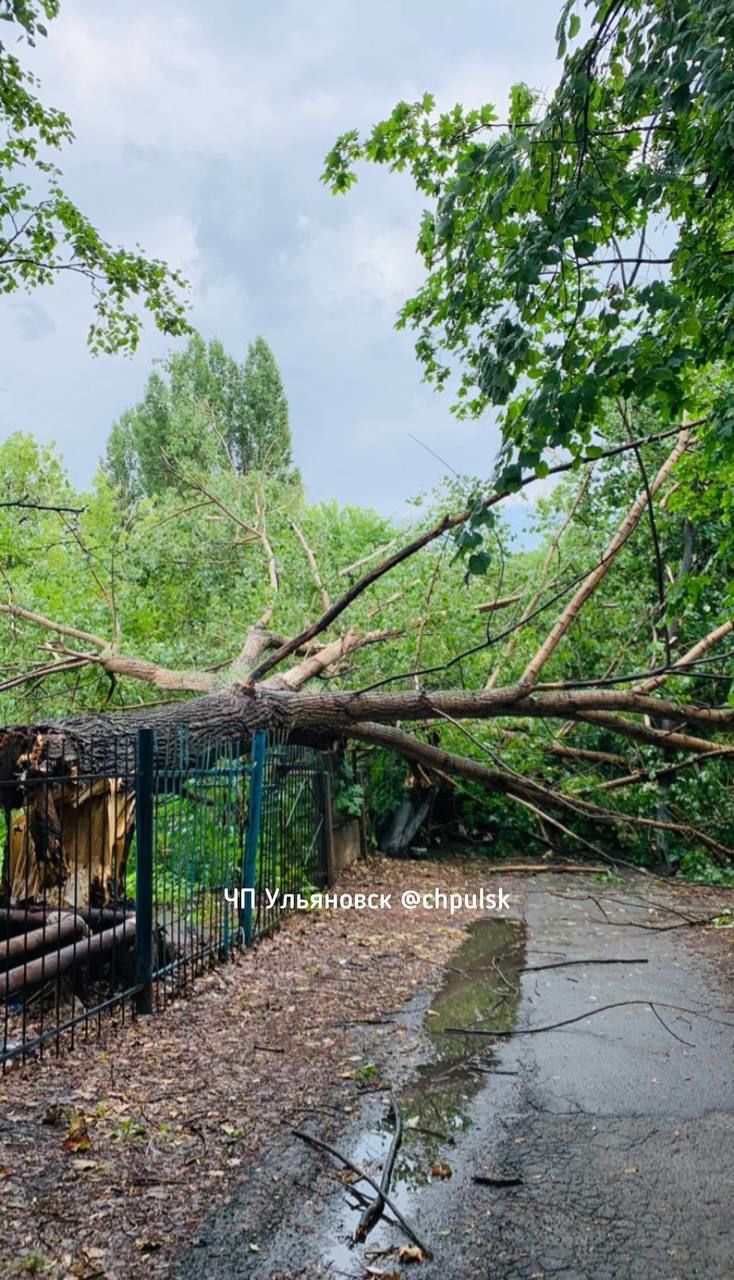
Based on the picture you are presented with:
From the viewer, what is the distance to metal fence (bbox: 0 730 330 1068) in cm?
524

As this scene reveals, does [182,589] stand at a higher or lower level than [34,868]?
higher

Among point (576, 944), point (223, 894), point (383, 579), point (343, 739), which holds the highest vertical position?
point (383, 579)

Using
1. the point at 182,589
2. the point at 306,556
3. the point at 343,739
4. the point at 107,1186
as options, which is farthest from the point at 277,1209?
the point at 182,589

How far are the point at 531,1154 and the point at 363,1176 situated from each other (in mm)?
795

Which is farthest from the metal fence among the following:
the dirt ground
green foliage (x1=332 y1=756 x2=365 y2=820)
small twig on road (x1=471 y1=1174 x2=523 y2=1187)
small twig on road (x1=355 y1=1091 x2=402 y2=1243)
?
green foliage (x1=332 y1=756 x2=365 y2=820)

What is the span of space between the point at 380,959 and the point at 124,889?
7.44ft

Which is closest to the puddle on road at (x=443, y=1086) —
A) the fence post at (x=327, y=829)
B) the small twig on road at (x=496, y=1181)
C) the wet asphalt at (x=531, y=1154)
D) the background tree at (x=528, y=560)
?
the wet asphalt at (x=531, y=1154)

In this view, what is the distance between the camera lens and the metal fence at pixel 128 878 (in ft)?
17.2

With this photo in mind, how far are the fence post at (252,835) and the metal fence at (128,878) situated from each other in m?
0.01

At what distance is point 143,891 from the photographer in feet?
17.8

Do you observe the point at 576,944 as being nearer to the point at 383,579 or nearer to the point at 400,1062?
the point at 400,1062

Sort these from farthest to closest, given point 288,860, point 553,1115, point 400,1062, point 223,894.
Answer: point 288,860, point 223,894, point 400,1062, point 553,1115

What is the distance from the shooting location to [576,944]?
8289mm

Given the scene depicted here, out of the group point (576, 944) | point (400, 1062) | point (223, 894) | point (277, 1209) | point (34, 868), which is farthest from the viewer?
point (576, 944)
